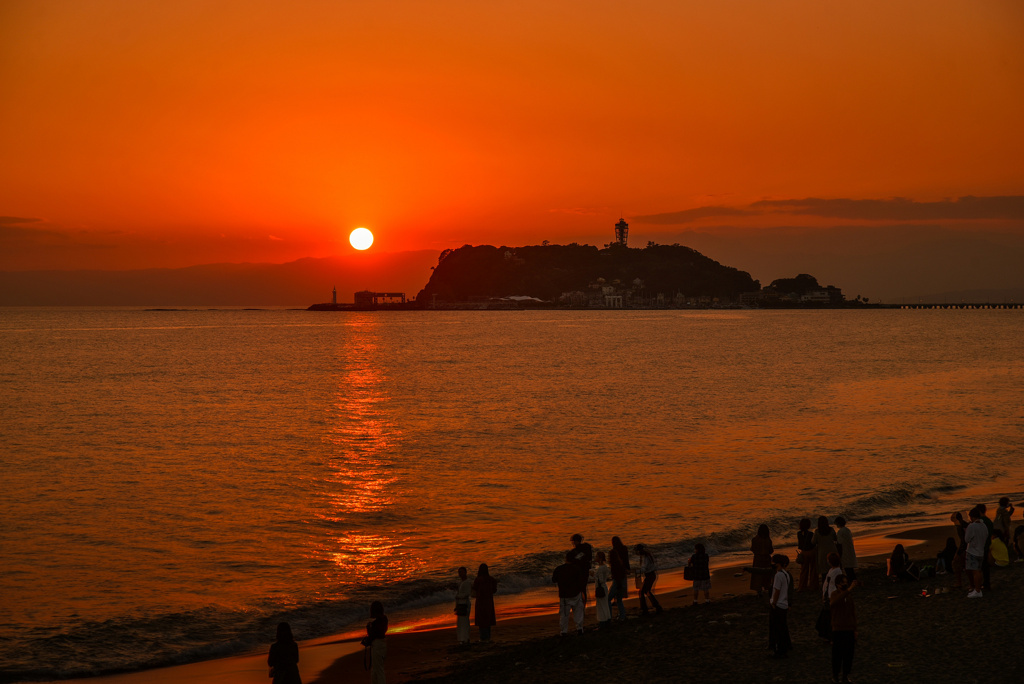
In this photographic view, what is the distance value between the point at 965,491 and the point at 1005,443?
11451 millimetres

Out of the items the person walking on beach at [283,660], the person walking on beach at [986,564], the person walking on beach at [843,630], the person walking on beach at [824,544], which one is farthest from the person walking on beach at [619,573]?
the person walking on beach at [986,564]

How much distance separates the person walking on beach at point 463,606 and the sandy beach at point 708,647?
27 centimetres

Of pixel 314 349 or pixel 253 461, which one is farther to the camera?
pixel 314 349

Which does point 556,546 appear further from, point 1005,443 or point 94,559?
point 1005,443

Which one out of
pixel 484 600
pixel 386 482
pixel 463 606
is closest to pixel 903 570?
pixel 484 600

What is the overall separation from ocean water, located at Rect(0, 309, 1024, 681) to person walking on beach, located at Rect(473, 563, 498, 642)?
143 inches

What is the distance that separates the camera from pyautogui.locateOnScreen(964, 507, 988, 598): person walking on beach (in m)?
14.2

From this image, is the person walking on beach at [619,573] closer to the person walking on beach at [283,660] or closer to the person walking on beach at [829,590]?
the person walking on beach at [829,590]

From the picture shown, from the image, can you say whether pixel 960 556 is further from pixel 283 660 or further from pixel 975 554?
pixel 283 660

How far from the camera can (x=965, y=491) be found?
27906 millimetres

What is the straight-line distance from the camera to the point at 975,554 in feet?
46.8

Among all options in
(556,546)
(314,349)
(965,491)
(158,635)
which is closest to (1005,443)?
(965,491)

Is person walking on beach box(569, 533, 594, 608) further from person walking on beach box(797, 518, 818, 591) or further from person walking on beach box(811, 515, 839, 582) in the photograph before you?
person walking on beach box(811, 515, 839, 582)

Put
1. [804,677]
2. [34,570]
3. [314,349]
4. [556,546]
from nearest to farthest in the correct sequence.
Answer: [804,677] → [34,570] → [556,546] → [314,349]
